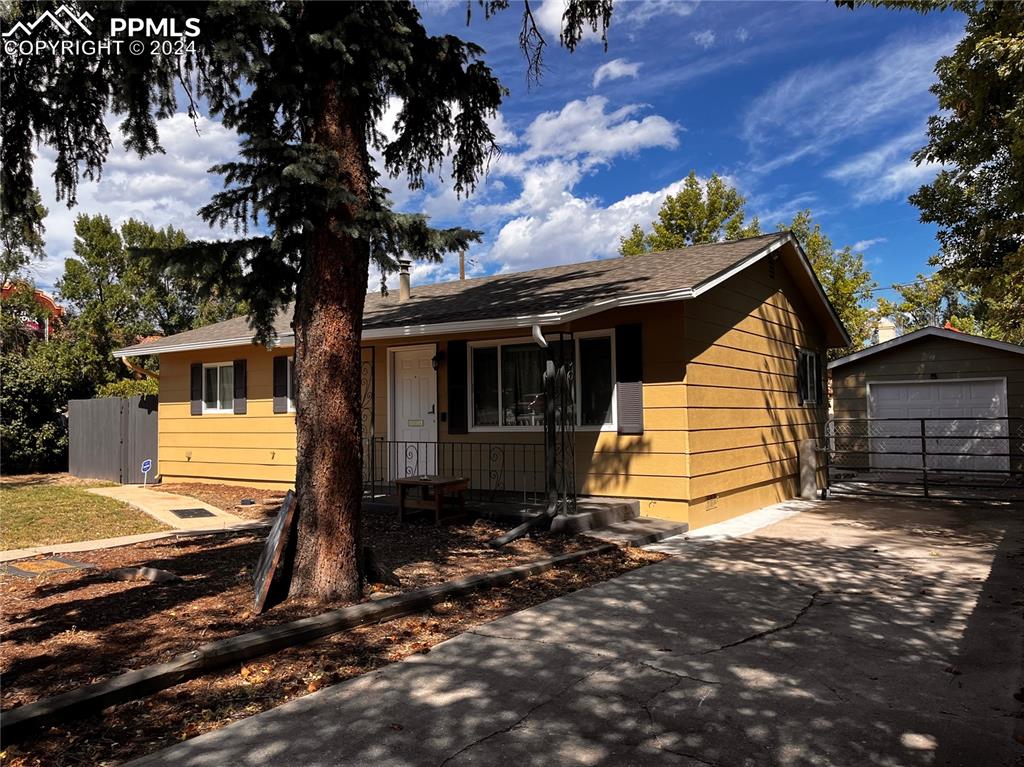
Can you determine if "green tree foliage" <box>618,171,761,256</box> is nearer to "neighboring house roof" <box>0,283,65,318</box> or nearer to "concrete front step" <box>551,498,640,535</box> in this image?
"concrete front step" <box>551,498,640,535</box>

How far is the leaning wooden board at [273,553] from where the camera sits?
488cm

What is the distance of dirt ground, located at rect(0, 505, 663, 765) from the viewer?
3283mm

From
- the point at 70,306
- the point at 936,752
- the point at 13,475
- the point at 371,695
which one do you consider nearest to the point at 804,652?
the point at 936,752

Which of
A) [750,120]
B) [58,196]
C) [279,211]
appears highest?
[750,120]

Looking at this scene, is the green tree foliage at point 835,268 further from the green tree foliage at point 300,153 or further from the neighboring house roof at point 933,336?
the green tree foliage at point 300,153

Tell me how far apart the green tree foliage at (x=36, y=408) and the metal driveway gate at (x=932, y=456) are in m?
18.2

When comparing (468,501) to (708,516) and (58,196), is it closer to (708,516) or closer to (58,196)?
(708,516)

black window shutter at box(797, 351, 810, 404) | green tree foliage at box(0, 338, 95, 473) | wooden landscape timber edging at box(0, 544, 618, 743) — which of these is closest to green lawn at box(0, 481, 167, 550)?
green tree foliage at box(0, 338, 95, 473)

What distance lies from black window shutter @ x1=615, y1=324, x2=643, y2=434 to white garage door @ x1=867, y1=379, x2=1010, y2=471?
838 cm

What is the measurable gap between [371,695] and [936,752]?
269 centimetres

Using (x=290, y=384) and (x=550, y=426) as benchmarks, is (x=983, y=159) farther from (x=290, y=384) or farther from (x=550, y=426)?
(x=290, y=384)

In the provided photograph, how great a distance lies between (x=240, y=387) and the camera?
1351cm

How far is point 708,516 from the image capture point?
935cm

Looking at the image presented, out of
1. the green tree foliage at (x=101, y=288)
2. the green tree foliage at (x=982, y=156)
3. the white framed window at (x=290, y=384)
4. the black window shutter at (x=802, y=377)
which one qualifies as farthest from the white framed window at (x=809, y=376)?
the green tree foliage at (x=101, y=288)
